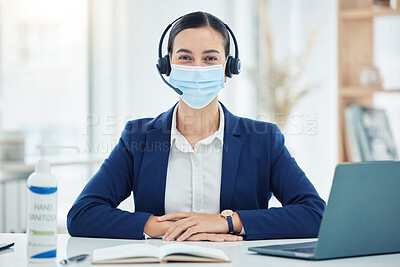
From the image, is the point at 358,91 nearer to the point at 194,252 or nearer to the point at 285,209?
the point at 285,209

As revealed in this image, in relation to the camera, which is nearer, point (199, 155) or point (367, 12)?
point (199, 155)

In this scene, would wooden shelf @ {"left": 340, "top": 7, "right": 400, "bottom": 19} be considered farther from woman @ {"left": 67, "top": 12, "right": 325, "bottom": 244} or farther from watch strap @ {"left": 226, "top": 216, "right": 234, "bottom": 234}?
watch strap @ {"left": 226, "top": 216, "right": 234, "bottom": 234}

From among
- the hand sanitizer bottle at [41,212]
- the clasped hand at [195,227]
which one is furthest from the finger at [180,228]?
the hand sanitizer bottle at [41,212]

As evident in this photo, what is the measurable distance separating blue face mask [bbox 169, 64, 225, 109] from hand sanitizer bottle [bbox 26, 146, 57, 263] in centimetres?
76

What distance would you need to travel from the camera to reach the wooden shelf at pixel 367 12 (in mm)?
2939

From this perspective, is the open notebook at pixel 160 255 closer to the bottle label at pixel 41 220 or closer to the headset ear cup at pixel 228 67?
the bottle label at pixel 41 220

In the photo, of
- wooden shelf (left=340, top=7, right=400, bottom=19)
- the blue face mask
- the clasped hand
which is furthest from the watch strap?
wooden shelf (left=340, top=7, right=400, bottom=19)

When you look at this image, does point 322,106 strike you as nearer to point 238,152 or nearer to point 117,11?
point 117,11

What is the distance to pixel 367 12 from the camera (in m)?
2.95

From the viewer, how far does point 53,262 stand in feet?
3.75

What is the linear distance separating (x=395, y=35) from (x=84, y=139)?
83.0 inches

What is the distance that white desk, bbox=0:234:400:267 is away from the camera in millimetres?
1153

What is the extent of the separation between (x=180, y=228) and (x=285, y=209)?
34 cm

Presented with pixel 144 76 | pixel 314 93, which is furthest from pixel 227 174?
pixel 314 93
